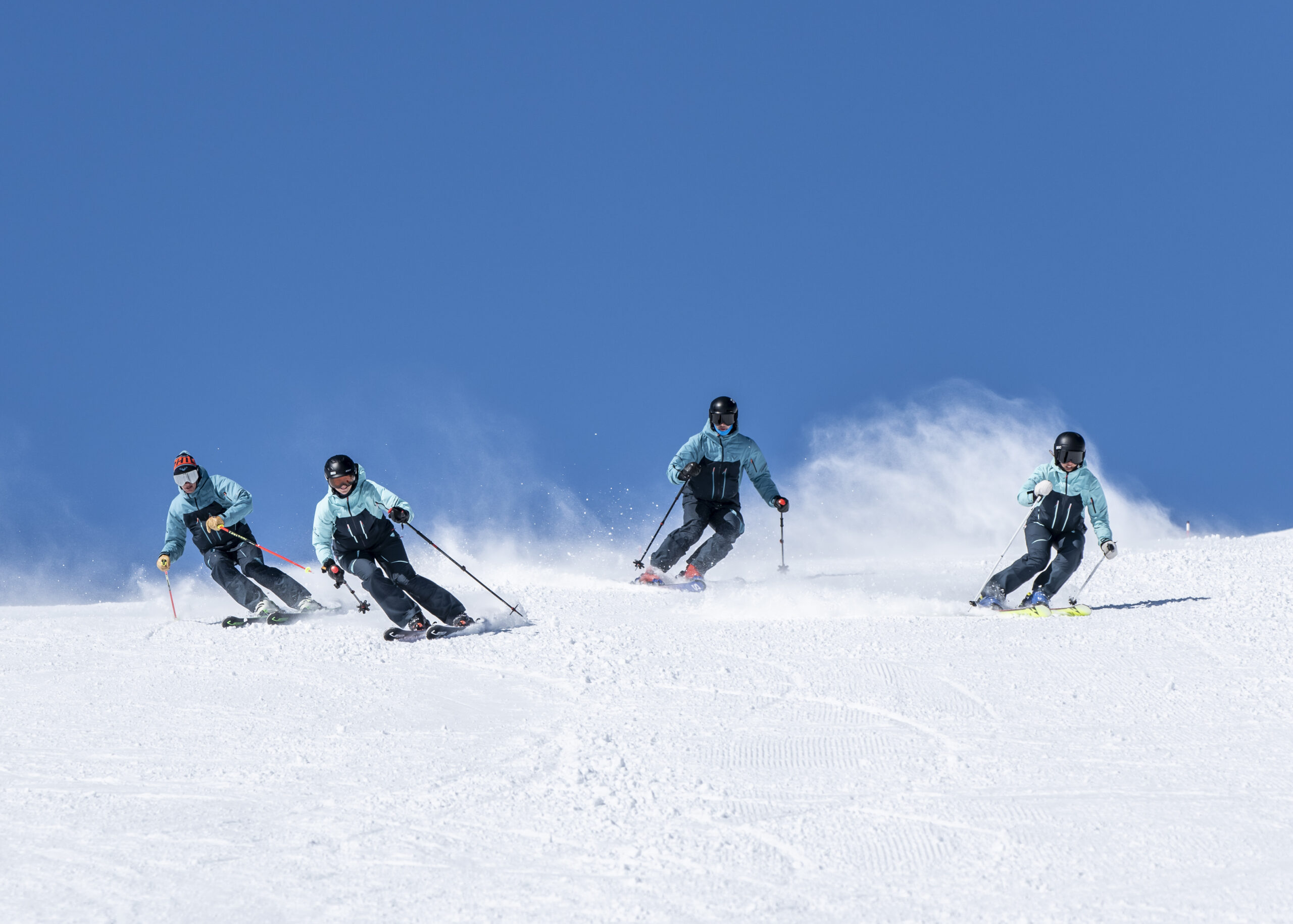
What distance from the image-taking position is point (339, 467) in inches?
358

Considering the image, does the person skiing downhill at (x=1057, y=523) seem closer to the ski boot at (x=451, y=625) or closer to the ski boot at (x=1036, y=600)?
the ski boot at (x=1036, y=600)

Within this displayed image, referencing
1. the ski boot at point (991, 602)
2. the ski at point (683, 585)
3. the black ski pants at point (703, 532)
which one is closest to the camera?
the ski boot at point (991, 602)

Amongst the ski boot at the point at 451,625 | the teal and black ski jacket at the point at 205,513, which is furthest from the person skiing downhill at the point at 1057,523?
the teal and black ski jacket at the point at 205,513

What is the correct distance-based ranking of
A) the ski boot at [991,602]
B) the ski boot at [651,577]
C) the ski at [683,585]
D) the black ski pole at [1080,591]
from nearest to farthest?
the ski boot at [991,602] < the black ski pole at [1080,591] < the ski at [683,585] < the ski boot at [651,577]

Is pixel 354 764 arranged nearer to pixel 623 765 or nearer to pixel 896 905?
pixel 623 765

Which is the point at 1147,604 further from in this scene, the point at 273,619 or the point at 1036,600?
the point at 273,619

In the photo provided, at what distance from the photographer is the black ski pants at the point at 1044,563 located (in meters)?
9.72

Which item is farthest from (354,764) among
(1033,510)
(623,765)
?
(1033,510)

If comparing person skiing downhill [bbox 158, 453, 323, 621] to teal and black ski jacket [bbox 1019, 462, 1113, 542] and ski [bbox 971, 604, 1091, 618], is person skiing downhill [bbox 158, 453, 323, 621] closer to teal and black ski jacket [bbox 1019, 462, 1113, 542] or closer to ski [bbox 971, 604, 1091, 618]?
ski [bbox 971, 604, 1091, 618]

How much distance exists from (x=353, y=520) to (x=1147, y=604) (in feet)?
24.5

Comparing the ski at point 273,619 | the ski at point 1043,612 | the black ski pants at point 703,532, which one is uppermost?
the black ski pants at point 703,532

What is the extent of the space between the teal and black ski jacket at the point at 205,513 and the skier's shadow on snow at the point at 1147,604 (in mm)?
8672

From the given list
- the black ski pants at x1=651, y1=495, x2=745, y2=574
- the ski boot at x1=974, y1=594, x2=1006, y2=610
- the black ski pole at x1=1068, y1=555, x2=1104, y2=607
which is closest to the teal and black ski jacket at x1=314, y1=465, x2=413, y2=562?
the black ski pants at x1=651, y1=495, x2=745, y2=574

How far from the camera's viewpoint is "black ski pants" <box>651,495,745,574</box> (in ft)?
40.4
